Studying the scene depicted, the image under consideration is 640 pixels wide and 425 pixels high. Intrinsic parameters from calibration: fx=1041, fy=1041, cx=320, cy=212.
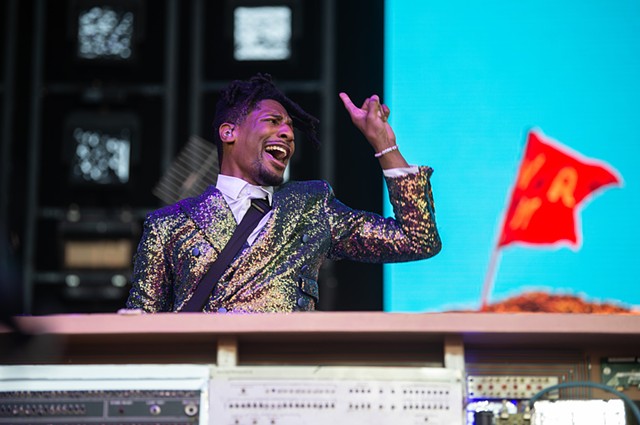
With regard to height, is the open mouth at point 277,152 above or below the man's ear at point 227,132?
below

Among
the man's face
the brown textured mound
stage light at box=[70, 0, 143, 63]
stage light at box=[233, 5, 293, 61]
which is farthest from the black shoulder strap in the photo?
stage light at box=[70, 0, 143, 63]

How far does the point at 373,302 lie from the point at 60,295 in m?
1.65

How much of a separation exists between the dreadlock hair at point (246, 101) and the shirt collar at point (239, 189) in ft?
0.46

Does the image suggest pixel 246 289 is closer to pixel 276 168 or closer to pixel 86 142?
pixel 276 168

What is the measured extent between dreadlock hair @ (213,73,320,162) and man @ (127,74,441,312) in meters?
0.08

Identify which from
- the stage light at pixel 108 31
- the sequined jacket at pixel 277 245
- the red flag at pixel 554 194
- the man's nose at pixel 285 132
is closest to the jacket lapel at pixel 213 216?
the sequined jacket at pixel 277 245

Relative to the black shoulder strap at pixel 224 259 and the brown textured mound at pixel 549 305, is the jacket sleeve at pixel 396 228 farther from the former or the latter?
the brown textured mound at pixel 549 305

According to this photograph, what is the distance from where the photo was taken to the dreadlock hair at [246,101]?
2.71 m

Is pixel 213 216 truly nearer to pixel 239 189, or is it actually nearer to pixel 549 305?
pixel 239 189

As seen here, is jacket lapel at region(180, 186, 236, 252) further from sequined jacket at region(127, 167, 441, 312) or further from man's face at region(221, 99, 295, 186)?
man's face at region(221, 99, 295, 186)

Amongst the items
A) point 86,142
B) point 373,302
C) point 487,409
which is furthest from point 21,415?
point 86,142

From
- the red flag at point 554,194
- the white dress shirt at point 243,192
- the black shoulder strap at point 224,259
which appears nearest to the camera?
the black shoulder strap at point 224,259

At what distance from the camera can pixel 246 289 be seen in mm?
2328

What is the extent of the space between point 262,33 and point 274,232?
328cm
